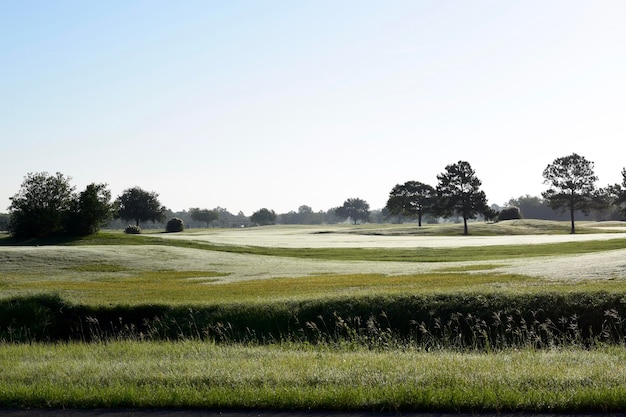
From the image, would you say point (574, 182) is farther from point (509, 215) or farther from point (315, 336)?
point (315, 336)

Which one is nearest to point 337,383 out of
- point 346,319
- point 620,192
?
point 346,319

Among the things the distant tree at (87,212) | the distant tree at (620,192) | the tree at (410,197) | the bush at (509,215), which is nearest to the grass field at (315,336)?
the distant tree at (87,212)

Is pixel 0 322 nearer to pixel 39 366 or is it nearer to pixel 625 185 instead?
pixel 39 366

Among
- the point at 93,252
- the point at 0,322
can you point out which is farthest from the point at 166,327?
the point at 93,252

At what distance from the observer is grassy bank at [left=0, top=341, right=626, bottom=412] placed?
10297 mm

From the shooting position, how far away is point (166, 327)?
23.5m

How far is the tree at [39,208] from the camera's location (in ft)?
240

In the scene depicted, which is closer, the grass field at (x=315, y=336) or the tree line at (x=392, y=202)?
the grass field at (x=315, y=336)

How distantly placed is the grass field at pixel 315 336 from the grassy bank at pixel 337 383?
0.04m

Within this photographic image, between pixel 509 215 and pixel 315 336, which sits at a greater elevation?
pixel 509 215

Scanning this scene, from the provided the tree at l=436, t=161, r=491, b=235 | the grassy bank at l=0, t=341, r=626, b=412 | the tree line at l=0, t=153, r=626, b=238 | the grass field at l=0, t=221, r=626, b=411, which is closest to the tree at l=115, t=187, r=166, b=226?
the tree line at l=0, t=153, r=626, b=238

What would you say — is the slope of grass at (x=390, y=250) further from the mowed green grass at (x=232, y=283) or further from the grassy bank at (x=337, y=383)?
the grassy bank at (x=337, y=383)

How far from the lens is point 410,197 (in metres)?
170

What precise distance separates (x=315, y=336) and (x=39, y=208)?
198ft
